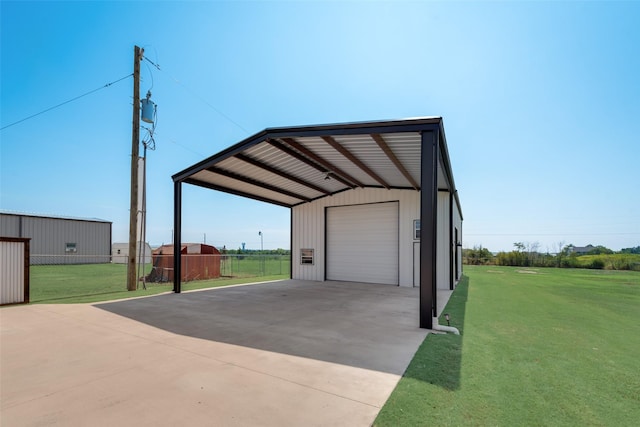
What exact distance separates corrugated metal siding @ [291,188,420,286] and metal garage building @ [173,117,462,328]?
0.13 ft

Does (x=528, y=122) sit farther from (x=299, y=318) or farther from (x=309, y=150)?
(x=299, y=318)

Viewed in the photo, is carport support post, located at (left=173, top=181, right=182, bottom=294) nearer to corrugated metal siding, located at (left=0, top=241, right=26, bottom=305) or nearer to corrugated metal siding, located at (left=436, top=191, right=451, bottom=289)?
corrugated metal siding, located at (left=0, top=241, right=26, bottom=305)

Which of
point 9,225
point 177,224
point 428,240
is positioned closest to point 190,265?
point 177,224

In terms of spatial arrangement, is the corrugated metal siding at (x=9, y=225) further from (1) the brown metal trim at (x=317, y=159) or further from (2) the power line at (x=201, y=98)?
(1) the brown metal trim at (x=317, y=159)

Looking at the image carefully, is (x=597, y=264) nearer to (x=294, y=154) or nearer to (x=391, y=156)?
(x=391, y=156)

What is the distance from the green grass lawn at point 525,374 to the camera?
2.55m

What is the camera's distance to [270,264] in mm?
24547

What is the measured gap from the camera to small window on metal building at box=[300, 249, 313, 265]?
581 inches

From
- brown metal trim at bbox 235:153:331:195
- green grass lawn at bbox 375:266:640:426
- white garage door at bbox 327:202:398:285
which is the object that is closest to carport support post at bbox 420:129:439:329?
green grass lawn at bbox 375:266:640:426

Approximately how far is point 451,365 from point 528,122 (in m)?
10.7

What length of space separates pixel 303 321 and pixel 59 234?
3040cm

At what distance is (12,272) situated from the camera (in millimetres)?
7863

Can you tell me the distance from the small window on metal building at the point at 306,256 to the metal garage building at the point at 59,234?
1832cm

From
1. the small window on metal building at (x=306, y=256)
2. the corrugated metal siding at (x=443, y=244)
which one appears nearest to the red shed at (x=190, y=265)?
the small window on metal building at (x=306, y=256)
